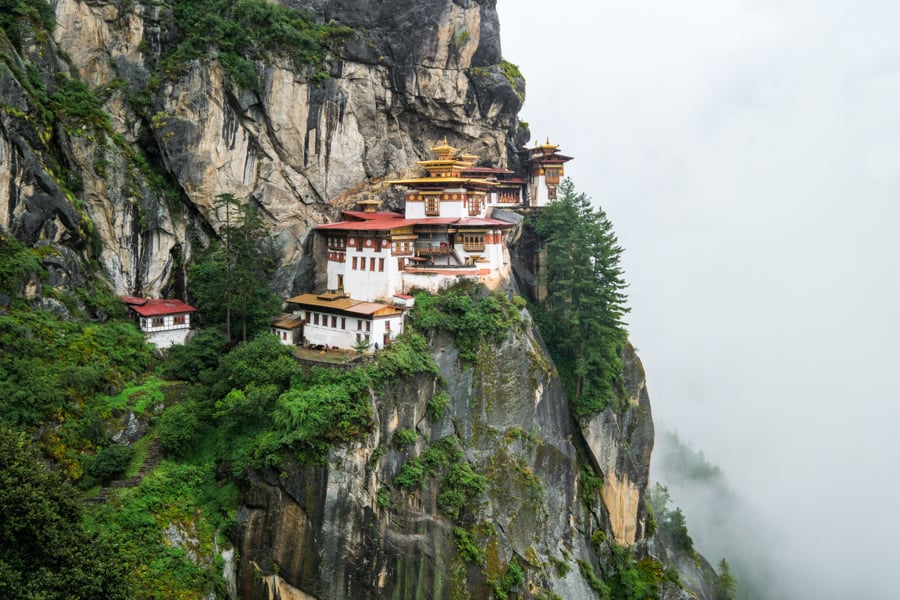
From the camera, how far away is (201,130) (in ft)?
121

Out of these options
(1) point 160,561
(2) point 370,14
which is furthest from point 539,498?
(2) point 370,14

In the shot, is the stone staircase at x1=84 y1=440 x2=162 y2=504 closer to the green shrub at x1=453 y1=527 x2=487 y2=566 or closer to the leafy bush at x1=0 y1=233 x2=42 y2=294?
the leafy bush at x1=0 y1=233 x2=42 y2=294

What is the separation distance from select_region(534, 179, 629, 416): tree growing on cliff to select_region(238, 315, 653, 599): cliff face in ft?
6.86

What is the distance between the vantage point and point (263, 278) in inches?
1470

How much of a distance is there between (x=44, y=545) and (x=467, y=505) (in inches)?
691

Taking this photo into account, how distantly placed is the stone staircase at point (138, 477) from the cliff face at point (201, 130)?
1148cm

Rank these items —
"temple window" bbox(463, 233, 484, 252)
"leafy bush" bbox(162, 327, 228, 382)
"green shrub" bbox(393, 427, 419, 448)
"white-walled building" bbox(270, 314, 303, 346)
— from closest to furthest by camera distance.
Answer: "green shrub" bbox(393, 427, 419, 448) → "leafy bush" bbox(162, 327, 228, 382) → "white-walled building" bbox(270, 314, 303, 346) → "temple window" bbox(463, 233, 484, 252)

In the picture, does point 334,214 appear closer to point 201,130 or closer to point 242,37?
point 201,130

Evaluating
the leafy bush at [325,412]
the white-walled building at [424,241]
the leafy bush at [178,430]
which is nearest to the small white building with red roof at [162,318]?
the leafy bush at [178,430]

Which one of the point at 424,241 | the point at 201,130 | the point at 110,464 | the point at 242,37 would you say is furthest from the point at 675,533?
the point at 242,37

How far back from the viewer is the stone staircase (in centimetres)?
2362

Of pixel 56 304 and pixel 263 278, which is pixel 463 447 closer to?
pixel 263 278

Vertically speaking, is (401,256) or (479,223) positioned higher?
(479,223)

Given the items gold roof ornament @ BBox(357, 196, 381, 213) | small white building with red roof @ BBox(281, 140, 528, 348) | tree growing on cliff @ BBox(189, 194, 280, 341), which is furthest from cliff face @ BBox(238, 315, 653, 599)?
gold roof ornament @ BBox(357, 196, 381, 213)
